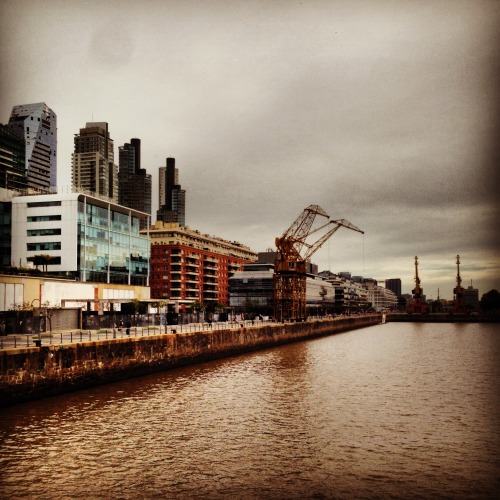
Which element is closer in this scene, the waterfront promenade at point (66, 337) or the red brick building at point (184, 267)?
the waterfront promenade at point (66, 337)

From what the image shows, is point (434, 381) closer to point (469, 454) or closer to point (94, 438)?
point (469, 454)

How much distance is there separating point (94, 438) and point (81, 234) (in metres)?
61.9

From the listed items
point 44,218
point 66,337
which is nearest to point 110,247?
point 44,218

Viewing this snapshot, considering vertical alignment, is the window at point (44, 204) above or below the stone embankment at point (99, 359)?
above

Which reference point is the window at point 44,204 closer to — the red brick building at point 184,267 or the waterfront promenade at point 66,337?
the waterfront promenade at point 66,337

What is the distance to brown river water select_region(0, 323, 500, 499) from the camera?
64.1 ft

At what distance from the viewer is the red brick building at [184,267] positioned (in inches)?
5915

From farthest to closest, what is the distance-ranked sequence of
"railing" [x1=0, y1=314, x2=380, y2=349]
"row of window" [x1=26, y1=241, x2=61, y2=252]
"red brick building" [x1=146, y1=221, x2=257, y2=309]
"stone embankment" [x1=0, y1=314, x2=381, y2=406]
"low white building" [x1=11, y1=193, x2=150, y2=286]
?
"red brick building" [x1=146, y1=221, x2=257, y2=309] < "row of window" [x1=26, y1=241, x2=61, y2=252] < "low white building" [x1=11, y1=193, x2=150, y2=286] < "railing" [x1=0, y1=314, x2=380, y2=349] < "stone embankment" [x1=0, y1=314, x2=381, y2=406]

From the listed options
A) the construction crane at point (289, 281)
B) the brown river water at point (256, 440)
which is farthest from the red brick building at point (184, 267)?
the brown river water at point (256, 440)

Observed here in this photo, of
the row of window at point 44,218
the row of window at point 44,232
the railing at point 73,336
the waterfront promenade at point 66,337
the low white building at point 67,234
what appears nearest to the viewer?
the waterfront promenade at point 66,337

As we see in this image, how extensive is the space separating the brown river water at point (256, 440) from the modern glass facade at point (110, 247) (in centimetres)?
4449

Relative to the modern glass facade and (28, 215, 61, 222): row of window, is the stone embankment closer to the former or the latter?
the modern glass facade

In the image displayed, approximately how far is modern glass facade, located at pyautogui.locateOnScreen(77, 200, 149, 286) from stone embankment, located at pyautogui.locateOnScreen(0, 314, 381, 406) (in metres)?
30.4

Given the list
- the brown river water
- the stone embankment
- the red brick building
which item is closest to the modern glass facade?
the stone embankment
